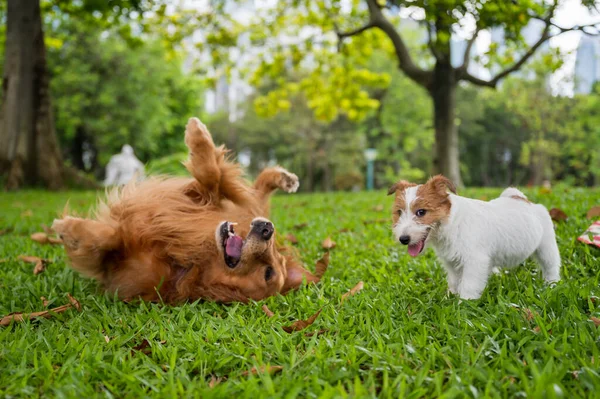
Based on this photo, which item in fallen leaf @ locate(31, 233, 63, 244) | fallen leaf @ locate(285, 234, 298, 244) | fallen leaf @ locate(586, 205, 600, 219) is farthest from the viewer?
fallen leaf @ locate(31, 233, 63, 244)

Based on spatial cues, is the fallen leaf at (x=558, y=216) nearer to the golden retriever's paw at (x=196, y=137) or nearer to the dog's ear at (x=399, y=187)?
the dog's ear at (x=399, y=187)

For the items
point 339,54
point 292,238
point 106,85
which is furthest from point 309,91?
point 106,85

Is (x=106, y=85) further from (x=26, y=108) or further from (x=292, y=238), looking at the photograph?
(x=292, y=238)

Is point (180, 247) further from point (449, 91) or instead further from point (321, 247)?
point (449, 91)

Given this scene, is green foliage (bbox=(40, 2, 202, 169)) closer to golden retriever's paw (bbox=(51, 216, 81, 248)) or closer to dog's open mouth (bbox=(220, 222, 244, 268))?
golden retriever's paw (bbox=(51, 216, 81, 248))

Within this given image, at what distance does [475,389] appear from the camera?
159 centimetres

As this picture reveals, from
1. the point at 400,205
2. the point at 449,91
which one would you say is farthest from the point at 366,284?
the point at 449,91

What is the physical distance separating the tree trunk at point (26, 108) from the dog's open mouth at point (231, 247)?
11144 millimetres

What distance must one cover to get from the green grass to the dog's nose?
0.37 m

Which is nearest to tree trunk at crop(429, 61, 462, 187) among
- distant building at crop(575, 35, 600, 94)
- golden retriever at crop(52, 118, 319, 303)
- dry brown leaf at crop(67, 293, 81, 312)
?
golden retriever at crop(52, 118, 319, 303)

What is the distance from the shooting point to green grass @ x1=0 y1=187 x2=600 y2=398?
1681 mm

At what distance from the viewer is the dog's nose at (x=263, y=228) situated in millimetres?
2865

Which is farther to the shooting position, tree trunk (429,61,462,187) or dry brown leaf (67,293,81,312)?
tree trunk (429,61,462,187)

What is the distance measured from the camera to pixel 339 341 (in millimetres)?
2088
